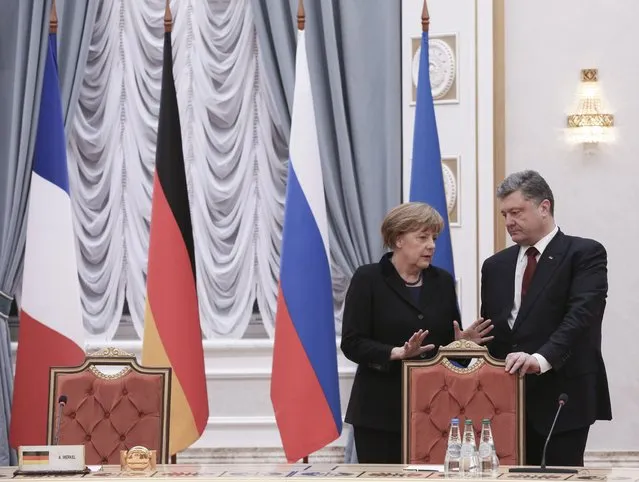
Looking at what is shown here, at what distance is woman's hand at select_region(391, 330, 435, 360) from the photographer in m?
4.27

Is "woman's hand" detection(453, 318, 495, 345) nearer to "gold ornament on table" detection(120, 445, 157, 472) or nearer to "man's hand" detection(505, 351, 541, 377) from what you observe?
"man's hand" detection(505, 351, 541, 377)

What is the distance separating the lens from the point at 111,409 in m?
4.39

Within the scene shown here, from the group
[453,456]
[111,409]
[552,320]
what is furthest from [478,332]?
[111,409]

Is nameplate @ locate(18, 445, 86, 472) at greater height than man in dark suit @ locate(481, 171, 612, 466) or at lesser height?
lesser

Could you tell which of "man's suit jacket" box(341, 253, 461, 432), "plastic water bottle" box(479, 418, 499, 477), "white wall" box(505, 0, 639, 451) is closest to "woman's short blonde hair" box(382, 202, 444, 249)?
"man's suit jacket" box(341, 253, 461, 432)

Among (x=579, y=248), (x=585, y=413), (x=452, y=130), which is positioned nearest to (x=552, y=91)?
(x=452, y=130)

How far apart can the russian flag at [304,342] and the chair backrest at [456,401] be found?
3.59 ft

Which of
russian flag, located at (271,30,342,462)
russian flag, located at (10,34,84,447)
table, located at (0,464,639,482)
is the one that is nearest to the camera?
table, located at (0,464,639,482)

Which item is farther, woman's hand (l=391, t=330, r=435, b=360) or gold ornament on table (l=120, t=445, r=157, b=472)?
woman's hand (l=391, t=330, r=435, b=360)

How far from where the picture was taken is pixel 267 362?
6719mm

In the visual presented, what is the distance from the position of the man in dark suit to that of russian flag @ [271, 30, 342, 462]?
1096 millimetres

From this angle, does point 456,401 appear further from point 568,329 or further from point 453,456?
point 453,456

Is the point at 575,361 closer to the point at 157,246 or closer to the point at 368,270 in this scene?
the point at 368,270

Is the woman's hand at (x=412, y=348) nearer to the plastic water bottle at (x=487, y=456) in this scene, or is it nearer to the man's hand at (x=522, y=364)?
the man's hand at (x=522, y=364)
